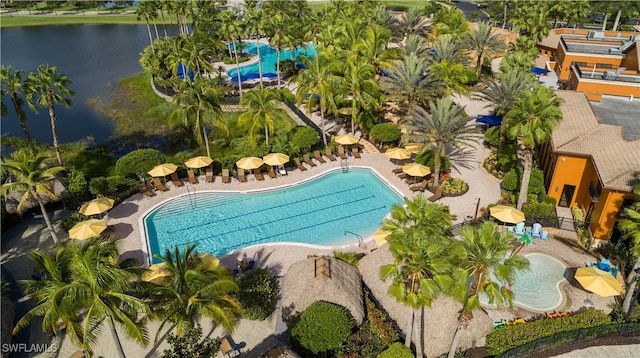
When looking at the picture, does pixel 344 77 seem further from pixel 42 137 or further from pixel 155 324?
pixel 42 137

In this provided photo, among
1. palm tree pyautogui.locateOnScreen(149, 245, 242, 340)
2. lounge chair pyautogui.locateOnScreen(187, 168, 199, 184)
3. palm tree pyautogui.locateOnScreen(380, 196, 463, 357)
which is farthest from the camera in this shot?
lounge chair pyautogui.locateOnScreen(187, 168, 199, 184)

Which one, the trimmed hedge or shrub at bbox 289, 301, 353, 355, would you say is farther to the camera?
the trimmed hedge

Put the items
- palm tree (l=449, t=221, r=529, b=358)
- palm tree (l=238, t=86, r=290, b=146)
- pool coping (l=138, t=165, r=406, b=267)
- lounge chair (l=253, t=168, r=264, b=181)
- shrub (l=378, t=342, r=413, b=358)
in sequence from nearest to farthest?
palm tree (l=449, t=221, r=529, b=358) < shrub (l=378, t=342, r=413, b=358) < pool coping (l=138, t=165, r=406, b=267) < lounge chair (l=253, t=168, r=264, b=181) < palm tree (l=238, t=86, r=290, b=146)

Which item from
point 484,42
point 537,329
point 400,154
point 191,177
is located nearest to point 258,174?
point 191,177

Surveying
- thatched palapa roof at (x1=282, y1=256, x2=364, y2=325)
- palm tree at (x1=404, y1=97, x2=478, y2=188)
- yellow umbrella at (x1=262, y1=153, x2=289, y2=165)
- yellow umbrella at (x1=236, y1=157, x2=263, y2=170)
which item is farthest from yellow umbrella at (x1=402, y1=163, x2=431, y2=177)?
thatched palapa roof at (x1=282, y1=256, x2=364, y2=325)

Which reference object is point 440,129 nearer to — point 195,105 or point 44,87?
point 195,105

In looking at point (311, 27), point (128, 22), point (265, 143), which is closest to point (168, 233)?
point (265, 143)

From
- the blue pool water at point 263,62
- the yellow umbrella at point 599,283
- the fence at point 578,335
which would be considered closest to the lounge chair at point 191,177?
the fence at point 578,335

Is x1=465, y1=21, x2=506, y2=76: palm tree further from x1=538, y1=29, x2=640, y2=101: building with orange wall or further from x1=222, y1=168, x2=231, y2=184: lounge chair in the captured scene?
x1=222, y1=168, x2=231, y2=184: lounge chair

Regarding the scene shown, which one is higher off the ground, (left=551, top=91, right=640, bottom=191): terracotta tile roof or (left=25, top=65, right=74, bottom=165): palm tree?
(left=25, top=65, right=74, bottom=165): palm tree
